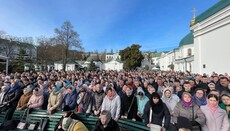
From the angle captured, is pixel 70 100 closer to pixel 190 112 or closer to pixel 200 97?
pixel 190 112

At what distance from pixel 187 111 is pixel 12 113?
5880 millimetres

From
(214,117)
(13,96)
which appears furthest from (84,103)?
(214,117)

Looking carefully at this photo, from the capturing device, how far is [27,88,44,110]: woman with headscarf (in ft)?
18.9

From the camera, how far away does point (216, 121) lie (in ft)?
11.0

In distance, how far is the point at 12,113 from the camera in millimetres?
5738

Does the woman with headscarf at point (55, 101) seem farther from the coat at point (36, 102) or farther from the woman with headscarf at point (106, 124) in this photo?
the woman with headscarf at point (106, 124)

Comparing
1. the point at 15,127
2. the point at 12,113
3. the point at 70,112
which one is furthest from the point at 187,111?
the point at 12,113

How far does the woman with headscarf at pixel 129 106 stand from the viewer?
5157 millimetres

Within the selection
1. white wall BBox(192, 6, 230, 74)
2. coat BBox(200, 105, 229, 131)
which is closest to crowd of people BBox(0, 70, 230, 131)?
coat BBox(200, 105, 229, 131)

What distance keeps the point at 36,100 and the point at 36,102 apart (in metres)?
0.07

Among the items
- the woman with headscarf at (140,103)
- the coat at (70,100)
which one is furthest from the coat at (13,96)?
the woman with headscarf at (140,103)

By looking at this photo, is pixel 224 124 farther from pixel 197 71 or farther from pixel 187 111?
pixel 197 71

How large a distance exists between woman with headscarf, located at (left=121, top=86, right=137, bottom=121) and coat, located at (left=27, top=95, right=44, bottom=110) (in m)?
3.11

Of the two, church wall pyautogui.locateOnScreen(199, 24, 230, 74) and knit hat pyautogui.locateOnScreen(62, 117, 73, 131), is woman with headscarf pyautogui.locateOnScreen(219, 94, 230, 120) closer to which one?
knit hat pyautogui.locateOnScreen(62, 117, 73, 131)
